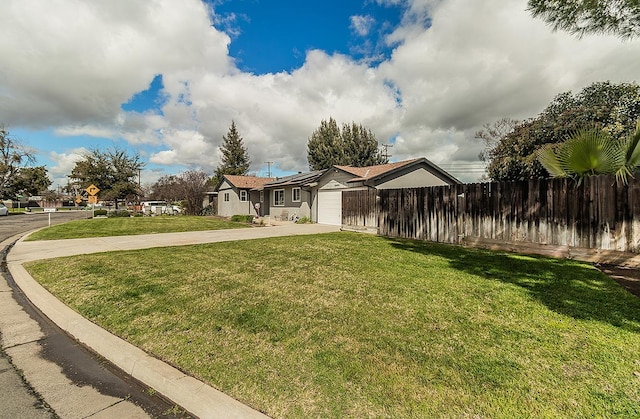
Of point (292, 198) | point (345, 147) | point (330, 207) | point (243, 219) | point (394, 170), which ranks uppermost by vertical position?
point (345, 147)

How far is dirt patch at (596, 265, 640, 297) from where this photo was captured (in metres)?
4.82

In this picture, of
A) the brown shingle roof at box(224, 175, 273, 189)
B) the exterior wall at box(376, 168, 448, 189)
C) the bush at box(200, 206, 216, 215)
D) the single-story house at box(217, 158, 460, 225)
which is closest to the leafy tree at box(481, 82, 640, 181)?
the single-story house at box(217, 158, 460, 225)

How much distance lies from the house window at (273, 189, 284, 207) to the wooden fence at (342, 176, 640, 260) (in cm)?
1249

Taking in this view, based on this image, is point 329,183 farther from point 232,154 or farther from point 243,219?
point 232,154

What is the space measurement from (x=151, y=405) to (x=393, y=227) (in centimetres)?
1003

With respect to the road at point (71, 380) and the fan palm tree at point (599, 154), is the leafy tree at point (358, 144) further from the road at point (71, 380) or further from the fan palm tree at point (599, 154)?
the road at point (71, 380)

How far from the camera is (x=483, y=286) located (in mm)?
4875

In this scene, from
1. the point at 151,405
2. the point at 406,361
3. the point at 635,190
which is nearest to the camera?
the point at 151,405

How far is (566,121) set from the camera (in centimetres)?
1869

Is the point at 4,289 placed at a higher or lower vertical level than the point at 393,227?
lower

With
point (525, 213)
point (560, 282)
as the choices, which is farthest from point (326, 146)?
point (560, 282)

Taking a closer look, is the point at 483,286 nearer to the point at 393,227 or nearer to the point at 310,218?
the point at 393,227

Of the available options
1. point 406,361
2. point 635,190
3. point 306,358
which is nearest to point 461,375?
point 406,361

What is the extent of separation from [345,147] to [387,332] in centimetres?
4138
